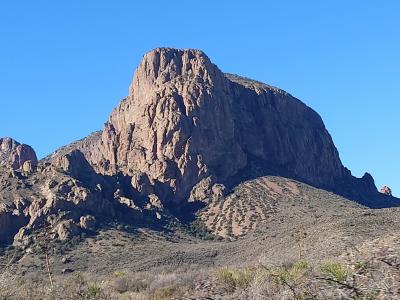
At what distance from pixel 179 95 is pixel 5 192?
46.2 m

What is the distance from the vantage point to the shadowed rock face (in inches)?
4801

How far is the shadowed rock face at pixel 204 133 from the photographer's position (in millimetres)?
121938

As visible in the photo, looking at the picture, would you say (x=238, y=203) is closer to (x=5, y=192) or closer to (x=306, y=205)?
(x=306, y=205)

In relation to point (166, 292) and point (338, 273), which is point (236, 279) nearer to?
point (166, 292)

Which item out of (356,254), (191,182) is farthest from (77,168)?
(356,254)

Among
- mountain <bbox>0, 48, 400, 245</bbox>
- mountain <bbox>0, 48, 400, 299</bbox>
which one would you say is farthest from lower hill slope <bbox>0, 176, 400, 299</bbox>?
mountain <bbox>0, 48, 400, 245</bbox>

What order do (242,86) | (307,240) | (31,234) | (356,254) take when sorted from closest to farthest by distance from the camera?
(356,254)
(307,240)
(31,234)
(242,86)

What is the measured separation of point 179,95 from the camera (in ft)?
430

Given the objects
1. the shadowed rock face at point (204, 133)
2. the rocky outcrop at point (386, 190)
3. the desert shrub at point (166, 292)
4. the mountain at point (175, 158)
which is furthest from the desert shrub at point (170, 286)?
the rocky outcrop at point (386, 190)

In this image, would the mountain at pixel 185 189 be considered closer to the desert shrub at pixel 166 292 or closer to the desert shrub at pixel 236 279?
the desert shrub at pixel 166 292

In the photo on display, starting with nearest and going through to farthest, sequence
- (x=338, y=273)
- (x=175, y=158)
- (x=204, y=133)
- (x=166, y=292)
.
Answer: (x=338, y=273) < (x=166, y=292) < (x=175, y=158) < (x=204, y=133)

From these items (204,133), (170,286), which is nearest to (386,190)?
(204,133)

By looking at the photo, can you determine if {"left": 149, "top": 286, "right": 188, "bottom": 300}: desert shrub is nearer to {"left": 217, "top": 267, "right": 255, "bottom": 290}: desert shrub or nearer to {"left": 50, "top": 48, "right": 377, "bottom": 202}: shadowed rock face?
{"left": 217, "top": 267, "right": 255, "bottom": 290}: desert shrub

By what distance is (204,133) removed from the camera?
126 m
